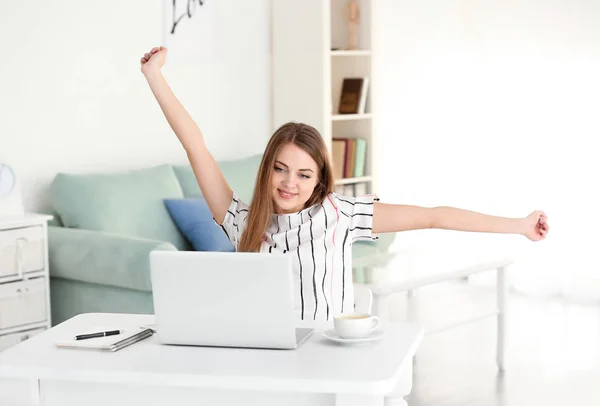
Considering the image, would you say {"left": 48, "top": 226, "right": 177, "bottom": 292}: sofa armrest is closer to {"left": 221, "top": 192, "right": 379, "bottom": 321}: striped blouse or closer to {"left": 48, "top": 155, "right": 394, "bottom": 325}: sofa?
{"left": 48, "top": 155, "right": 394, "bottom": 325}: sofa

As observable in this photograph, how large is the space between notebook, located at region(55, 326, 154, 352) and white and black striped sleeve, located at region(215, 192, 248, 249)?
48 centimetres

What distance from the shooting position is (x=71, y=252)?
13.4ft

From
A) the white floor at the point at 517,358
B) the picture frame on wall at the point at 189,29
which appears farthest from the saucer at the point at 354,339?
the picture frame on wall at the point at 189,29

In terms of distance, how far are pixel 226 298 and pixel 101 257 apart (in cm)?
207

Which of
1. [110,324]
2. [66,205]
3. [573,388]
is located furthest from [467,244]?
[110,324]

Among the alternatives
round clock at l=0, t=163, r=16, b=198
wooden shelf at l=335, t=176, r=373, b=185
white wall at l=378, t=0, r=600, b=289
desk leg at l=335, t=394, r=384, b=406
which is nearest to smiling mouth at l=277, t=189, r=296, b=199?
desk leg at l=335, t=394, r=384, b=406

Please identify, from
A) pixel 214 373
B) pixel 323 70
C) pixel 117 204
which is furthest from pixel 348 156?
pixel 214 373

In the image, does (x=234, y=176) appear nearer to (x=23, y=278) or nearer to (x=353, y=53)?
(x=353, y=53)

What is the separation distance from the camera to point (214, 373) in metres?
1.87

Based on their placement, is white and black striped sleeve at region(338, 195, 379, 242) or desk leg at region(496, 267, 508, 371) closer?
white and black striped sleeve at region(338, 195, 379, 242)

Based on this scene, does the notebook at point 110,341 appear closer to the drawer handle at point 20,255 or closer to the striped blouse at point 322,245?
the striped blouse at point 322,245

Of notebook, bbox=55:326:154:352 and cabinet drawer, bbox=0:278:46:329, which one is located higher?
notebook, bbox=55:326:154:352

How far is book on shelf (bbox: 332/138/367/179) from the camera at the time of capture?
5605 millimetres

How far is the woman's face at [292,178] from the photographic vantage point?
2.51 meters
